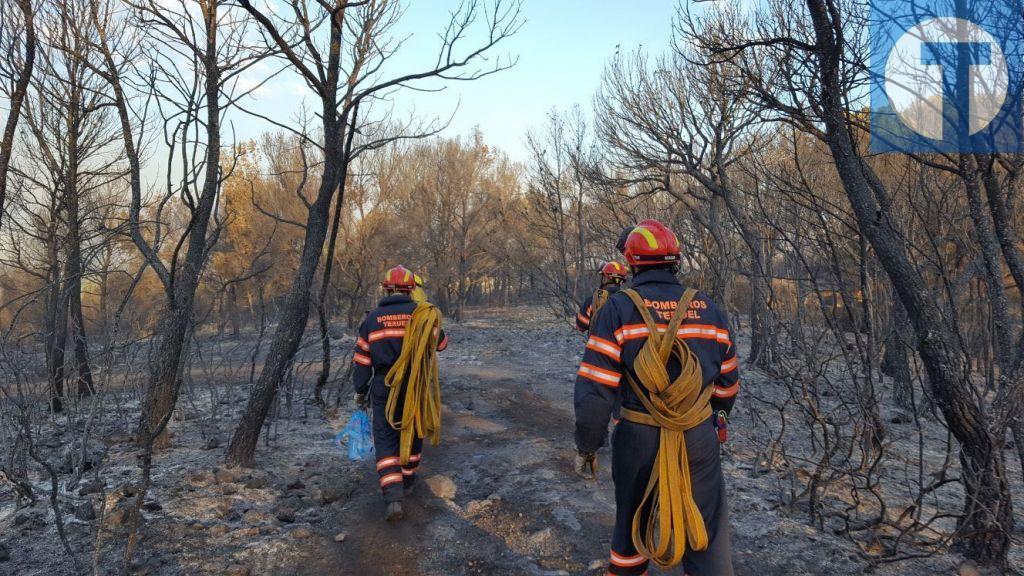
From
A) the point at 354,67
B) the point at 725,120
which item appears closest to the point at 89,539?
the point at 354,67

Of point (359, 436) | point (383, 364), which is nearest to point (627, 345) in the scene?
point (383, 364)

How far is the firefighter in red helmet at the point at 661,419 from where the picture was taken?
249 cm

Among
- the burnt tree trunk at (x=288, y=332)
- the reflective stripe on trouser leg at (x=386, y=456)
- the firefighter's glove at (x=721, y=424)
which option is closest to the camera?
the firefighter's glove at (x=721, y=424)

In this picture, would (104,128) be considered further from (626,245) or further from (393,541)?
(626,245)

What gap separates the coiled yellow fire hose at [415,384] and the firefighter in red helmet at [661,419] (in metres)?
1.96

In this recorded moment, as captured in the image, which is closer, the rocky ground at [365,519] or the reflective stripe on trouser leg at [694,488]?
the reflective stripe on trouser leg at [694,488]

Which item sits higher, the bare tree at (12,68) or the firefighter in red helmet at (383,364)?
the bare tree at (12,68)

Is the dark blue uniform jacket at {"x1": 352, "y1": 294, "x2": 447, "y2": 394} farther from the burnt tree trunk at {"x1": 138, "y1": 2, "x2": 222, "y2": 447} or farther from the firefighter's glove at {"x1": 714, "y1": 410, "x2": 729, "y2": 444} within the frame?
the firefighter's glove at {"x1": 714, "y1": 410, "x2": 729, "y2": 444}

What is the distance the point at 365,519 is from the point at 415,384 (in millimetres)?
988

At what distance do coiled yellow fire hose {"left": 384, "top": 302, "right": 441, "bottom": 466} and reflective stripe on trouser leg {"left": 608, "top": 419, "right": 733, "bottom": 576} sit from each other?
2.03 meters

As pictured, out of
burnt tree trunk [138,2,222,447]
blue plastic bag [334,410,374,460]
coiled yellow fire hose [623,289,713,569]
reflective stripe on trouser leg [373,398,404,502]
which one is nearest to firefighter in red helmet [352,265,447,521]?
reflective stripe on trouser leg [373,398,404,502]

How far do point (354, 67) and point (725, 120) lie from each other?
732cm

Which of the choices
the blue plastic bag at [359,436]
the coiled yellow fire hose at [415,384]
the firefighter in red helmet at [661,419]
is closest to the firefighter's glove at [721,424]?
the firefighter in red helmet at [661,419]

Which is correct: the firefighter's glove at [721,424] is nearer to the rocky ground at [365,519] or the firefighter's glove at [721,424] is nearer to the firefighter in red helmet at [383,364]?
the rocky ground at [365,519]
